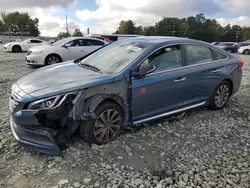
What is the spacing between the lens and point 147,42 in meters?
4.02

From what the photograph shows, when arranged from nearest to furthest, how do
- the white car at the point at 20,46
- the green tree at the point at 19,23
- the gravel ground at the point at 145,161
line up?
the gravel ground at the point at 145,161 < the white car at the point at 20,46 < the green tree at the point at 19,23

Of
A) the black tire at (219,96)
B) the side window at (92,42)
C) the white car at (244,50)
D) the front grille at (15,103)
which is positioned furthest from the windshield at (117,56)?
the white car at (244,50)

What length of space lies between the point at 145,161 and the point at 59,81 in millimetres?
1584

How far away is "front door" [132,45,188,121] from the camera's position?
3557 millimetres

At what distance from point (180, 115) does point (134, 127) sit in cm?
111

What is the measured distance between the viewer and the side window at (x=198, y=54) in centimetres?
425

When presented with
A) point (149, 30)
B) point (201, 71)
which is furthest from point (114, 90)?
point (149, 30)

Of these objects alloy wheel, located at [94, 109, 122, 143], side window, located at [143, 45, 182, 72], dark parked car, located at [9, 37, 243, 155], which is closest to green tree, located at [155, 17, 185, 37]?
dark parked car, located at [9, 37, 243, 155]

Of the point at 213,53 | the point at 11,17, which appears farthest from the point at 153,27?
the point at 213,53

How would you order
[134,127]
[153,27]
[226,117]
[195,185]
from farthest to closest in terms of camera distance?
[153,27] → [226,117] → [134,127] → [195,185]

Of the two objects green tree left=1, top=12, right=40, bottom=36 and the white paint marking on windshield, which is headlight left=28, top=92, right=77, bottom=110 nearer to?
the white paint marking on windshield

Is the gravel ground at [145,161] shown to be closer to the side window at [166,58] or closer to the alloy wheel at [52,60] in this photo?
the side window at [166,58]

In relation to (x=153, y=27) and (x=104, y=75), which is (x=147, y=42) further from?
(x=153, y=27)

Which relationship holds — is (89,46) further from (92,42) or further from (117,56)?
(117,56)
